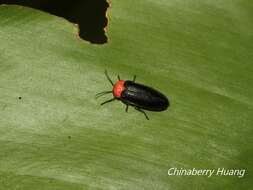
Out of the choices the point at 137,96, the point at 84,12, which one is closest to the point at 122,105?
the point at 137,96

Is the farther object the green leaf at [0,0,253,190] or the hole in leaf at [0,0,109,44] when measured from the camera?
the hole in leaf at [0,0,109,44]

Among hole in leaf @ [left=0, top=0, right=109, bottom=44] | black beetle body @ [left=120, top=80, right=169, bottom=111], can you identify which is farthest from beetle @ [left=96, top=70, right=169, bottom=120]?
hole in leaf @ [left=0, top=0, right=109, bottom=44]

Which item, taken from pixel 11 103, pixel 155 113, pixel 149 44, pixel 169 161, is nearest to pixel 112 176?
pixel 169 161

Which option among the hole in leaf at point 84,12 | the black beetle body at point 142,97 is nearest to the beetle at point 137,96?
the black beetle body at point 142,97

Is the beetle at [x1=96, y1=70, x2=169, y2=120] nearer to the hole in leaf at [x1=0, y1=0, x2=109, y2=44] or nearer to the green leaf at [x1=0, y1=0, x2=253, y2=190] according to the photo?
the green leaf at [x1=0, y1=0, x2=253, y2=190]

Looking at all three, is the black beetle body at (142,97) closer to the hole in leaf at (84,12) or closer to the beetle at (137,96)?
the beetle at (137,96)
